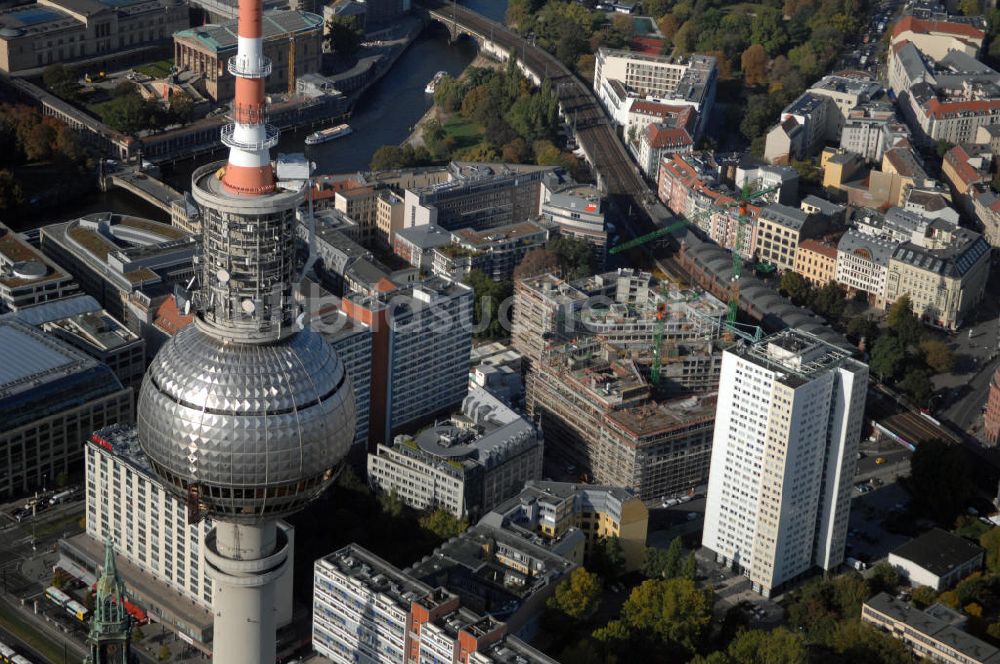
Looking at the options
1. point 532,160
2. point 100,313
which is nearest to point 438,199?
point 532,160

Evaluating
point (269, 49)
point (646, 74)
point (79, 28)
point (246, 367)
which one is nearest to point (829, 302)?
point (646, 74)

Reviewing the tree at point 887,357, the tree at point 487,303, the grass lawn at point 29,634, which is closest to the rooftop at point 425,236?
the tree at point 487,303

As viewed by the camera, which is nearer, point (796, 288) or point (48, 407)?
point (48, 407)

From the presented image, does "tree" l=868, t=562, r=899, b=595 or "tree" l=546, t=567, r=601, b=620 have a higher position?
"tree" l=546, t=567, r=601, b=620

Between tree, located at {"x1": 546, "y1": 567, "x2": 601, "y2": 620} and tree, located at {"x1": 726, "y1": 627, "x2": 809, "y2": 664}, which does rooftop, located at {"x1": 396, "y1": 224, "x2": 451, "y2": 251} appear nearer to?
tree, located at {"x1": 546, "y1": 567, "x2": 601, "y2": 620}

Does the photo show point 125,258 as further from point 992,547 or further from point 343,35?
point 343,35

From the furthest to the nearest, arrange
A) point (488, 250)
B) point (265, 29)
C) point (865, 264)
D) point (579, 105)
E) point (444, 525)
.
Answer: point (265, 29)
point (579, 105)
point (865, 264)
point (488, 250)
point (444, 525)

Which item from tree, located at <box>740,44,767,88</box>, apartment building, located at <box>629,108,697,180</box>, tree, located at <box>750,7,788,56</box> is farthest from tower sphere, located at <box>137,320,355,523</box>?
tree, located at <box>750,7,788,56</box>
